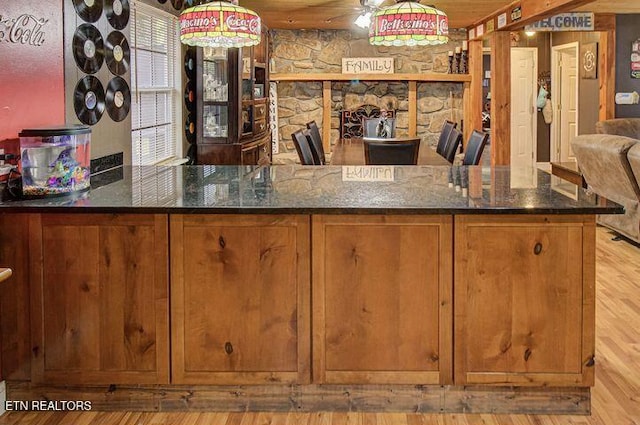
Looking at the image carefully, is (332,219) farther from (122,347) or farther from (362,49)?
(362,49)

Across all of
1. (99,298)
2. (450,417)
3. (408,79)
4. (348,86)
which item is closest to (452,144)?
(408,79)

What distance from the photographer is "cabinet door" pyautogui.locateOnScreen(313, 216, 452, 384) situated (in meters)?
2.62

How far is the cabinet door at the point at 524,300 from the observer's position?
2.59m

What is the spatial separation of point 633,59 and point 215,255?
8.19 m

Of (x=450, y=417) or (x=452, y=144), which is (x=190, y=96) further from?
(x=450, y=417)

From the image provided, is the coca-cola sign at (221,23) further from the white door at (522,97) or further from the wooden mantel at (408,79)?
the white door at (522,97)

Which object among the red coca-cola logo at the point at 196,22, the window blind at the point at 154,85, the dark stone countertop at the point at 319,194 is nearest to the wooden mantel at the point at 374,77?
the window blind at the point at 154,85

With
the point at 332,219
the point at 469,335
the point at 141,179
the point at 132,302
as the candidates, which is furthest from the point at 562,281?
the point at 141,179

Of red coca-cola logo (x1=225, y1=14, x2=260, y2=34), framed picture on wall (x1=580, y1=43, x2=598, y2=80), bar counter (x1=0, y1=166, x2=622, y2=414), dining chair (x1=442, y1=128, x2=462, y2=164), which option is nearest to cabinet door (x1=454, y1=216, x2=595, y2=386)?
bar counter (x1=0, y1=166, x2=622, y2=414)

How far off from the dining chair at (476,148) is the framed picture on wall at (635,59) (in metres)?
5.15

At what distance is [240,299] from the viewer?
2678 mm

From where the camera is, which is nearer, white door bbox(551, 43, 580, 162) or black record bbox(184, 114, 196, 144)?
black record bbox(184, 114, 196, 144)

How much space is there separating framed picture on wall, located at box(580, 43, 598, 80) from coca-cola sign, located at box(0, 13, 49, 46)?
8.45m

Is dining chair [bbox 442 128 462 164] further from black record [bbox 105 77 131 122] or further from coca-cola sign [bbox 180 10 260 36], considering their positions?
black record [bbox 105 77 131 122]
